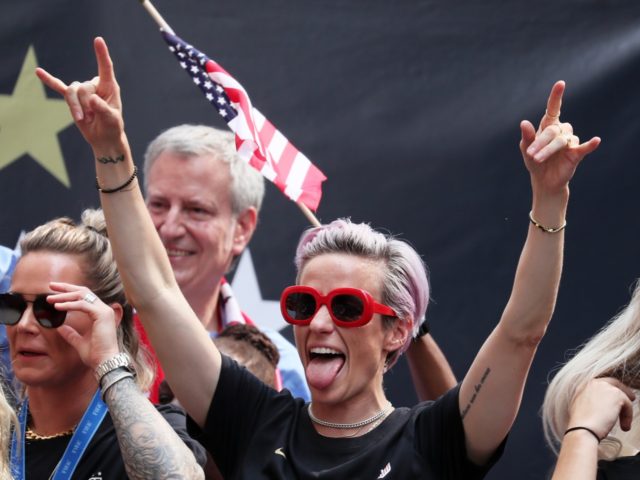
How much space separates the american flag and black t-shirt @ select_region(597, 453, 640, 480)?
147cm

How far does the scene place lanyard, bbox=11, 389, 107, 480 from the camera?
317cm

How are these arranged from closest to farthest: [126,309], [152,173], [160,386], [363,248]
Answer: [363,248], [126,309], [160,386], [152,173]

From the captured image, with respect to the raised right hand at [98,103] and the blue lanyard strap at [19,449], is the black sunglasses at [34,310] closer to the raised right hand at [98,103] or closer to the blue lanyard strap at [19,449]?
the blue lanyard strap at [19,449]

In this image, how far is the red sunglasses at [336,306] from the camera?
10.2 feet

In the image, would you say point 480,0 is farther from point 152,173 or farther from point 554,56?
point 152,173

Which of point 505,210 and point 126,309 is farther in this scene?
point 505,210

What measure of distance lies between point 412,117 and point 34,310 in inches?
80.2

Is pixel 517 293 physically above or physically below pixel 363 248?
below

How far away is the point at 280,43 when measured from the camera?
5.02 meters

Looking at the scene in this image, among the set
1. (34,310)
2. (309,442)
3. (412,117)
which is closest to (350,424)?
(309,442)

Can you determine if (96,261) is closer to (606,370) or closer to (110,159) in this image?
(110,159)

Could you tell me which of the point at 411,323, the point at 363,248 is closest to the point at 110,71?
the point at 363,248

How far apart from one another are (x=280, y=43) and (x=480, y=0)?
79 cm

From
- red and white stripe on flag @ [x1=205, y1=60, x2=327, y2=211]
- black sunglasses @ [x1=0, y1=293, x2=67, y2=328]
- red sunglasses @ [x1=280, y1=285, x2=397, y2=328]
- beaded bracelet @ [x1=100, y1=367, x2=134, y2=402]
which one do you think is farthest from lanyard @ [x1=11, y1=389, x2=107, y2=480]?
red and white stripe on flag @ [x1=205, y1=60, x2=327, y2=211]
